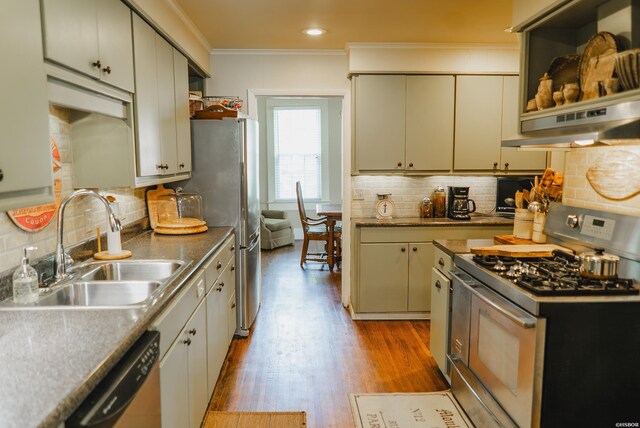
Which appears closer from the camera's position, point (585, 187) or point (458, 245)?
point (585, 187)

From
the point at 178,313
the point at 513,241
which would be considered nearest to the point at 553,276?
the point at 513,241

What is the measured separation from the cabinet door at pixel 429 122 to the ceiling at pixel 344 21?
1.23 feet

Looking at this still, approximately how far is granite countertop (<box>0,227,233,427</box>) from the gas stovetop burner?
4.78 feet

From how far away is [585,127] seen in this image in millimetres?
1977

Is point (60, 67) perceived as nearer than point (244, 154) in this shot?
Yes

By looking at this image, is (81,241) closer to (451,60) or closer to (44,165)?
(44,165)

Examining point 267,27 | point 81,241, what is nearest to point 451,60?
point 267,27

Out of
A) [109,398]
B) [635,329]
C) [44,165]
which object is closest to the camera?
[109,398]

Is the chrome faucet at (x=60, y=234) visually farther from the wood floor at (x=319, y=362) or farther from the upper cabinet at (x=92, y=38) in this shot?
the wood floor at (x=319, y=362)

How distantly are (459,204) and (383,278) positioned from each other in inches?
37.6

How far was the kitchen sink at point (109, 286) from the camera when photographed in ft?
5.81

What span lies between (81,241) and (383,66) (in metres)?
2.81

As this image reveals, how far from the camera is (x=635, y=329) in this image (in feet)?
5.88

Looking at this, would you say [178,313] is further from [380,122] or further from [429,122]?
[429,122]
